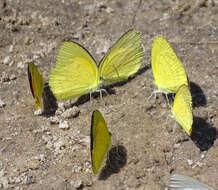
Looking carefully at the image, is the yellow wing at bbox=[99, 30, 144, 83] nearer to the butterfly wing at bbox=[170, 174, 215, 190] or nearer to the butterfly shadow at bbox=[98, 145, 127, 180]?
the butterfly shadow at bbox=[98, 145, 127, 180]

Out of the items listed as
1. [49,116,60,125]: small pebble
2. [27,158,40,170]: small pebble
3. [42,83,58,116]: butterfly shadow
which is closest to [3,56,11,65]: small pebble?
[42,83,58,116]: butterfly shadow

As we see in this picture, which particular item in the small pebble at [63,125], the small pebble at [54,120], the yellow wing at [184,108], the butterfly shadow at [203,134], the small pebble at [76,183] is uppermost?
the yellow wing at [184,108]

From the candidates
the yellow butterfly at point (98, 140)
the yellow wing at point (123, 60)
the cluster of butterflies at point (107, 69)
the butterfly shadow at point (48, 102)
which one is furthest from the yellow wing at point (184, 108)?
the butterfly shadow at point (48, 102)

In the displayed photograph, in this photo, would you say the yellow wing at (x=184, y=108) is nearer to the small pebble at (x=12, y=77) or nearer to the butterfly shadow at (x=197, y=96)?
the butterfly shadow at (x=197, y=96)

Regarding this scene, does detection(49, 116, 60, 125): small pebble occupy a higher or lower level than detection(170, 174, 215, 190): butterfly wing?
higher

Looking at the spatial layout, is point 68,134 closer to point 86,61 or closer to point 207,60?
point 86,61

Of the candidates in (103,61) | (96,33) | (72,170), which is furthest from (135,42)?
(72,170)
